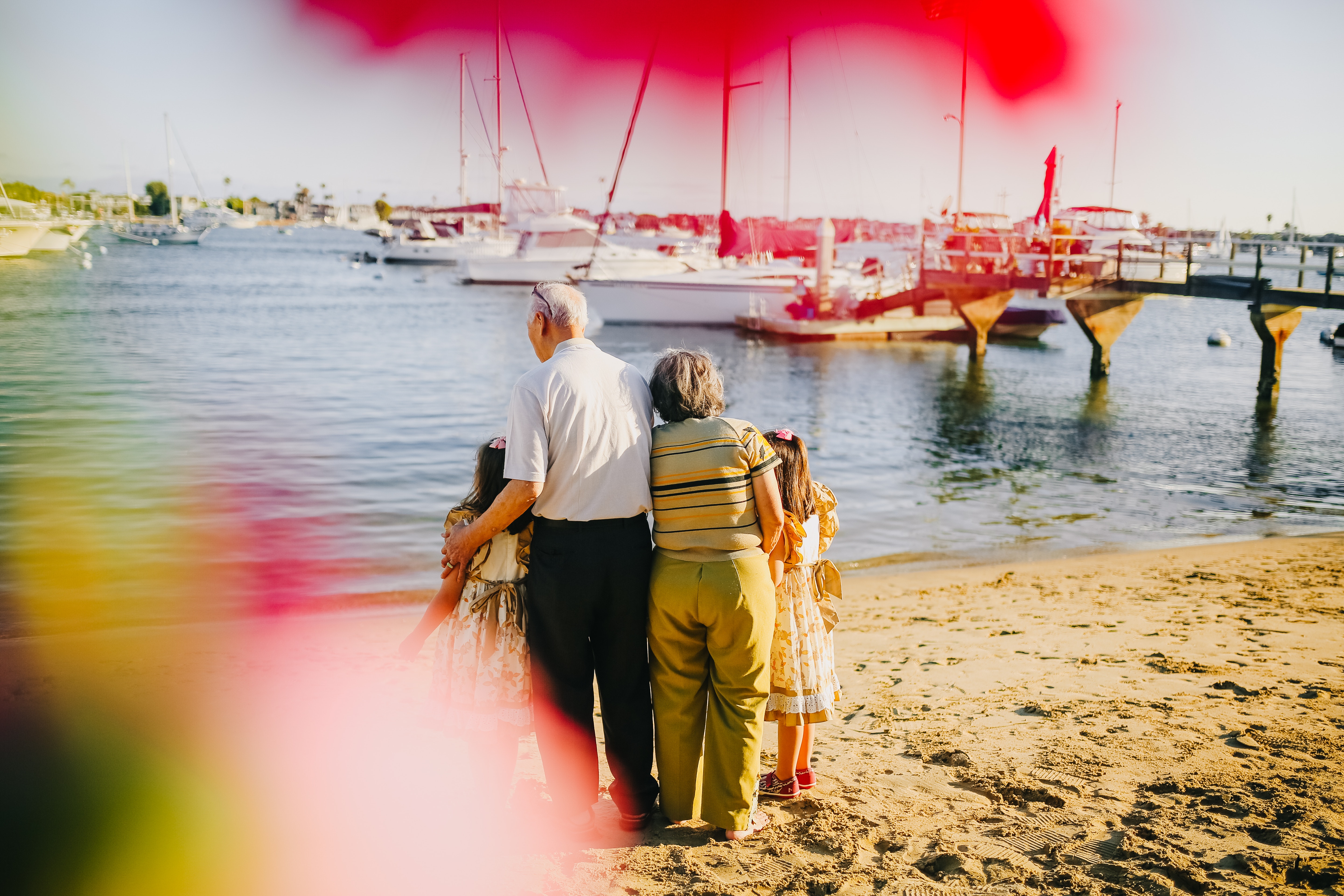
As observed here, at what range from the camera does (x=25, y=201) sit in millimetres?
63906

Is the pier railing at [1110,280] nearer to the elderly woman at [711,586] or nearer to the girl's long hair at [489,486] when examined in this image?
the elderly woman at [711,586]

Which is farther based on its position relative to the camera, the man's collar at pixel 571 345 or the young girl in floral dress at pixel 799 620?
the young girl in floral dress at pixel 799 620

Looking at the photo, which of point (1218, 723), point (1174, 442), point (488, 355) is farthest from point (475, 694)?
point (488, 355)

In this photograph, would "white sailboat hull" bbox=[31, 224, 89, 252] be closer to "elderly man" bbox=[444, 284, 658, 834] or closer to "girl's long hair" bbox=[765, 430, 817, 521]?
"elderly man" bbox=[444, 284, 658, 834]

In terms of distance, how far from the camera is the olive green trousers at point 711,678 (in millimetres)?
3119

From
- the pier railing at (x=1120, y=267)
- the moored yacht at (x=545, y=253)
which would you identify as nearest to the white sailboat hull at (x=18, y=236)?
the moored yacht at (x=545, y=253)

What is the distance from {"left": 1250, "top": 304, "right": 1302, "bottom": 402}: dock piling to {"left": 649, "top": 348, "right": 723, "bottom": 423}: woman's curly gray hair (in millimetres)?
20748

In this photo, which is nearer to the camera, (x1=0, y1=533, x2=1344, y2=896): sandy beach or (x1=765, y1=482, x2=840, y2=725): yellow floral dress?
(x1=0, y1=533, x2=1344, y2=896): sandy beach

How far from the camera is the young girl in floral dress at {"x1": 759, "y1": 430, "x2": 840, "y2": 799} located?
11.0 feet

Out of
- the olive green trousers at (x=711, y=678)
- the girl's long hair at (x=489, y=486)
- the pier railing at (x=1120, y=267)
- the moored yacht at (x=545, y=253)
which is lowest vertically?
the olive green trousers at (x=711, y=678)

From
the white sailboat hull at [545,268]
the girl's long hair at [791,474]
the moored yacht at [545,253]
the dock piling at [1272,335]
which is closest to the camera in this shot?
the girl's long hair at [791,474]

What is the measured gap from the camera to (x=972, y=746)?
157 inches

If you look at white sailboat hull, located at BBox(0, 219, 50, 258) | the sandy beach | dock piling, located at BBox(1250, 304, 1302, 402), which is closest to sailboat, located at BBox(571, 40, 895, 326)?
dock piling, located at BBox(1250, 304, 1302, 402)

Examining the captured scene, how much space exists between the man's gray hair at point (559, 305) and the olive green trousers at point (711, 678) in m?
0.88
